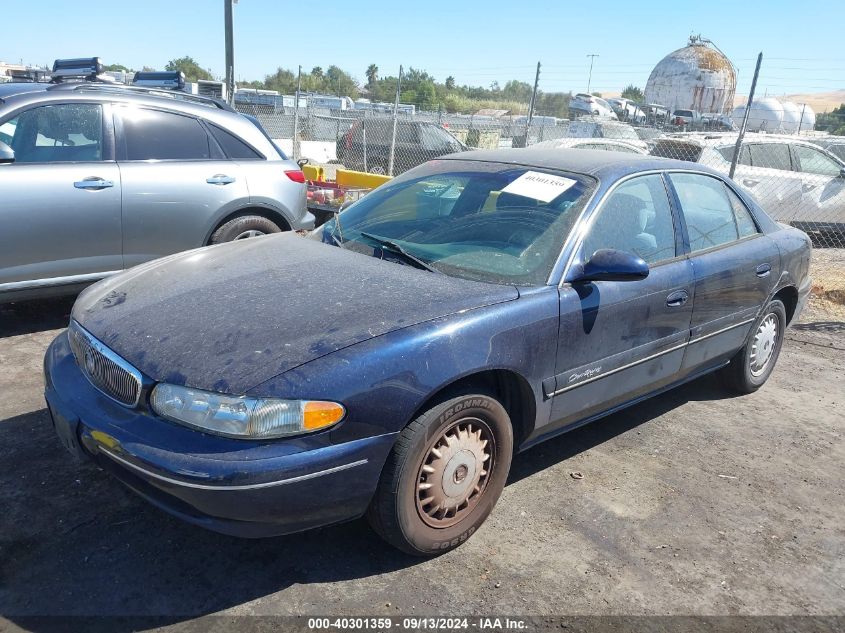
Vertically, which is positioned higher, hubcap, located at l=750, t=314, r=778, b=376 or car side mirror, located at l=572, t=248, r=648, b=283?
car side mirror, located at l=572, t=248, r=648, b=283

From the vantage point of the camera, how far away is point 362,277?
10.1ft

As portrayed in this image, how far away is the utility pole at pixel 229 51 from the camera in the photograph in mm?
10906

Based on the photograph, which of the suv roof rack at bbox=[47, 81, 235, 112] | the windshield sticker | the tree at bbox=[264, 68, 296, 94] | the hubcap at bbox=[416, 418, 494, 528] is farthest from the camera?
the tree at bbox=[264, 68, 296, 94]

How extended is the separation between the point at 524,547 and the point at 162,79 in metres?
6.87

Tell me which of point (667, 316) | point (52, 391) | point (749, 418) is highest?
point (667, 316)

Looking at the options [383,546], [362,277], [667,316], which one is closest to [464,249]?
[362,277]

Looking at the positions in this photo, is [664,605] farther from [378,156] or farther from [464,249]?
[378,156]

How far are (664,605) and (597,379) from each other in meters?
1.03

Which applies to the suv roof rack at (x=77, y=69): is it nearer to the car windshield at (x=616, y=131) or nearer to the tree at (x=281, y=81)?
the car windshield at (x=616, y=131)

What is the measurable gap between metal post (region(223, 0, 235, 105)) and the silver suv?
559 centimetres

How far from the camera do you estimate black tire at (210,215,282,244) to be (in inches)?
221

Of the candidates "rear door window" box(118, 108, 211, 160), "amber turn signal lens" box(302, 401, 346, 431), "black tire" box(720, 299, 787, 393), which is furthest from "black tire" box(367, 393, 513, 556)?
Result: "rear door window" box(118, 108, 211, 160)

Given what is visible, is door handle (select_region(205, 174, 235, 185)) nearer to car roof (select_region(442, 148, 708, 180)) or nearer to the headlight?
car roof (select_region(442, 148, 708, 180))

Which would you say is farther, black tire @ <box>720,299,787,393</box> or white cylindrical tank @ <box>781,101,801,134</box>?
white cylindrical tank @ <box>781,101,801,134</box>
